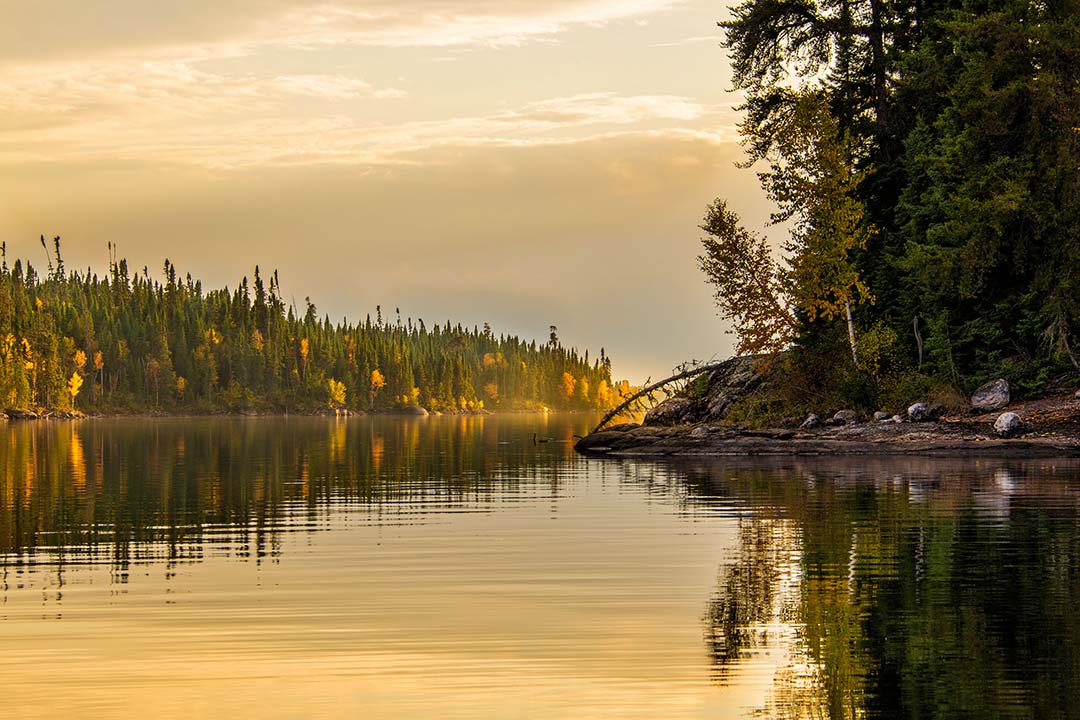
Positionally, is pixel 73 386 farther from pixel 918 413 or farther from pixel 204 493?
pixel 204 493

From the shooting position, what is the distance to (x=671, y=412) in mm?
58312

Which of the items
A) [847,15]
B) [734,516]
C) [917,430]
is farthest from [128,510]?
[847,15]

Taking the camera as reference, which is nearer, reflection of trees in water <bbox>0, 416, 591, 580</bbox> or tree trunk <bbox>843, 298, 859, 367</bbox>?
reflection of trees in water <bbox>0, 416, 591, 580</bbox>

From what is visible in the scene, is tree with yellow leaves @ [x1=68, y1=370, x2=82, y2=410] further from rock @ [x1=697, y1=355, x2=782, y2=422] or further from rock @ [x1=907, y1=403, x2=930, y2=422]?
rock @ [x1=907, y1=403, x2=930, y2=422]

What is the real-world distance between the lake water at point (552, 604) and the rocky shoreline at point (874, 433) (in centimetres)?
1242

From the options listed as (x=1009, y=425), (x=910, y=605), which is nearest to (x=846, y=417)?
(x=1009, y=425)

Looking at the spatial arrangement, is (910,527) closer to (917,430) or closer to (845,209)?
(917,430)

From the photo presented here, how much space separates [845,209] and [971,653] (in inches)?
1685

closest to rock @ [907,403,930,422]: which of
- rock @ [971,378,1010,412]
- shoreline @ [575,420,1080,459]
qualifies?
shoreline @ [575,420,1080,459]

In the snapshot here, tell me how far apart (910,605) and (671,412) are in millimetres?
43235

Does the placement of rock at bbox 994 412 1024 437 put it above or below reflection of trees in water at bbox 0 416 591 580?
above

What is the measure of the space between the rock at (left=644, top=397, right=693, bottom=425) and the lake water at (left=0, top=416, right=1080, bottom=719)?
25840 millimetres

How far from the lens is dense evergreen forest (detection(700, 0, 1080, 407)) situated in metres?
49.8

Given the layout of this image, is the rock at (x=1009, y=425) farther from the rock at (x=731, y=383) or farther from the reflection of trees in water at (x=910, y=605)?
the reflection of trees in water at (x=910, y=605)
